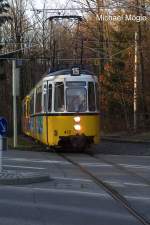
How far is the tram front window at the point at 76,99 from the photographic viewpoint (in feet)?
83.9

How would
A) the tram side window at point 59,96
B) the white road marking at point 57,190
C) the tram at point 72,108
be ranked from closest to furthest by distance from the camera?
the white road marking at point 57,190 → the tram at point 72,108 → the tram side window at point 59,96

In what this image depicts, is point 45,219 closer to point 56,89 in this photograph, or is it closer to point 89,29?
point 56,89

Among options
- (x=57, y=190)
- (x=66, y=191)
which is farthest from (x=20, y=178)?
(x=66, y=191)

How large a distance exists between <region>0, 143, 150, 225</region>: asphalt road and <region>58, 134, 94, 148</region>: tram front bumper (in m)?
4.65

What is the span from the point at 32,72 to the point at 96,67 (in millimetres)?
14191

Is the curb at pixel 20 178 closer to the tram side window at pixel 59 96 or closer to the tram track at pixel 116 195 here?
the tram track at pixel 116 195

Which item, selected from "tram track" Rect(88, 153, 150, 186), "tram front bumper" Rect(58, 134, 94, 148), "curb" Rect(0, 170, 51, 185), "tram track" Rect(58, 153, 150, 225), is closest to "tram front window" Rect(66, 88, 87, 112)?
"tram front bumper" Rect(58, 134, 94, 148)

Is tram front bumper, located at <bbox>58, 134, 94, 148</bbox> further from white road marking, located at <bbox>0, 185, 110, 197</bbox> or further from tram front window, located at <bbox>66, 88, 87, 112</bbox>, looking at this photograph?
white road marking, located at <bbox>0, 185, 110, 197</bbox>

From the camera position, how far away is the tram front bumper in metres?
25.7

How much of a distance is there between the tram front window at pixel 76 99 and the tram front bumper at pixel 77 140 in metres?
1.06

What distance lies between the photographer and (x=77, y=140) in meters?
25.9

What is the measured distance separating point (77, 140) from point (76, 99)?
1.63 metres

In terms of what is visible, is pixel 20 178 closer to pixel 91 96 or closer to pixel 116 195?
pixel 116 195

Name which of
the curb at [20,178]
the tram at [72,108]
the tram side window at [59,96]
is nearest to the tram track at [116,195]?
the curb at [20,178]
